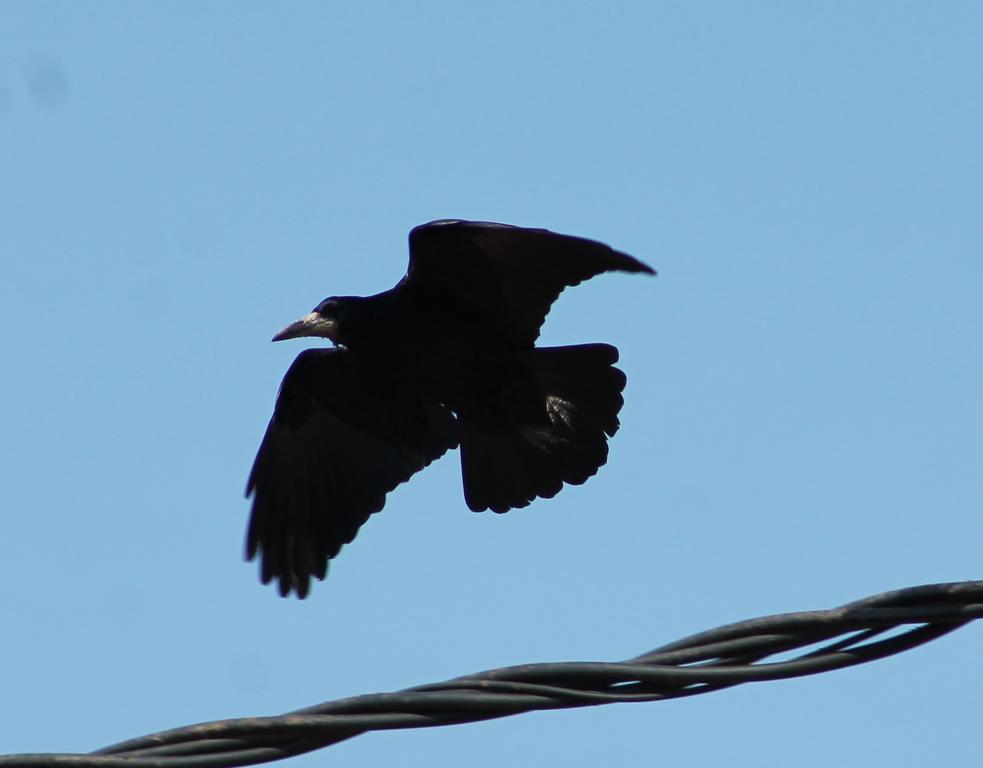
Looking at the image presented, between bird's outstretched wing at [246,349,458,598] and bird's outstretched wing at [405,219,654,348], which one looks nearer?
bird's outstretched wing at [405,219,654,348]

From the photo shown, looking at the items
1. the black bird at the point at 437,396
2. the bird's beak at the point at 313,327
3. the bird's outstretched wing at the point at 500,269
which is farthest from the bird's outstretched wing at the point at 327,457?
the bird's outstretched wing at the point at 500,269

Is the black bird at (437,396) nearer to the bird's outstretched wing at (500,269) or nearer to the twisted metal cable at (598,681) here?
the bird's outstretched wing at (500,269)

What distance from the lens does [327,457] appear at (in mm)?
9414

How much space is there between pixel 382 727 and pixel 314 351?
590 cm

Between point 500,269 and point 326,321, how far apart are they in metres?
0.92

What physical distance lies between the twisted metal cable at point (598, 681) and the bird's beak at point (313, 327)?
5030 millimetres

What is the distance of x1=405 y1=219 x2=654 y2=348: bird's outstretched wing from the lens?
25.6 feet

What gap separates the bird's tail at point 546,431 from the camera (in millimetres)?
8609

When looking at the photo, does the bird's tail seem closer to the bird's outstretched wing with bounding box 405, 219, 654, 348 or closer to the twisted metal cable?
the bird's outstretched wing with bounding box 405, 219, 654, 348

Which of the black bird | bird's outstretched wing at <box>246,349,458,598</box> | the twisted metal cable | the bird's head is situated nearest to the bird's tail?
the black bird

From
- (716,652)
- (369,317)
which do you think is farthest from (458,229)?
(716,652)

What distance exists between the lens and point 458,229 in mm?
7859

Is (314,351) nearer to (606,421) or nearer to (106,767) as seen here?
(606,421)

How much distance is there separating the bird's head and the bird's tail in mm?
837
